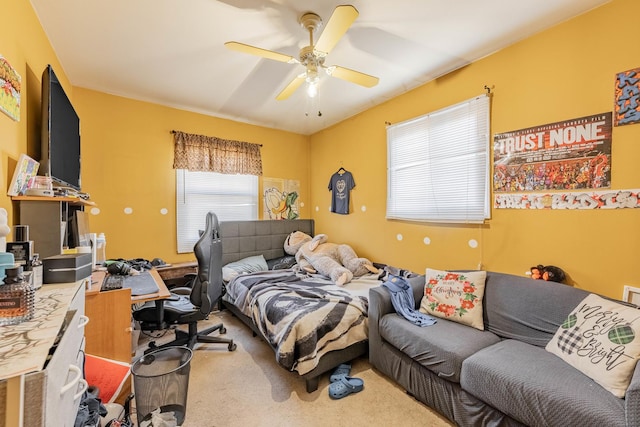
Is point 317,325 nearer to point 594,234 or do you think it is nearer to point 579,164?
point 594,234

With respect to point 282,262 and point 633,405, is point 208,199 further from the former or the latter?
point 633,405

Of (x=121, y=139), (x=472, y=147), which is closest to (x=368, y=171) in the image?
(x=472, y=147)

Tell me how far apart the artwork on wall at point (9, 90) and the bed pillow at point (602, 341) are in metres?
3.30

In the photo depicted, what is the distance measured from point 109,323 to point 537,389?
2447mm

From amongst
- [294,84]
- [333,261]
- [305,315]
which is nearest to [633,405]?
[305,315]

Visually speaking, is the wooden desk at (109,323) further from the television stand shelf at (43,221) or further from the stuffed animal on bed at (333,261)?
the stuffed animal on bed at (333,261)

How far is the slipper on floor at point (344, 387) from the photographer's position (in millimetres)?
1973

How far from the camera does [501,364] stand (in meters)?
1.55

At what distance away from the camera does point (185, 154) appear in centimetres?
362

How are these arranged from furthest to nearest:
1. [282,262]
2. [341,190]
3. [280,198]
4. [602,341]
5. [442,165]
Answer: [280,198] → [341,190] → [282,262] → [442,165] → [602,341]

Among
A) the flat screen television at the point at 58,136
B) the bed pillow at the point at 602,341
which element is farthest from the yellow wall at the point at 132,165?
the bed pillow at the point at 602,341

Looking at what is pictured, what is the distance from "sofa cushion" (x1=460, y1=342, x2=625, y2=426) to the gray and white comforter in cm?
91

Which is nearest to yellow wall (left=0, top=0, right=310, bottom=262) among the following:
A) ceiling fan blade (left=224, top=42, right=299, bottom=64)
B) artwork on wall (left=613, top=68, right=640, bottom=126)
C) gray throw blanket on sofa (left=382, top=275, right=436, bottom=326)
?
ceiling fan blade (left=224, top=42, right=299, bottom=64)

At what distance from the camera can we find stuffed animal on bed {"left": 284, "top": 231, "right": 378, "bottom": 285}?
3.16m
